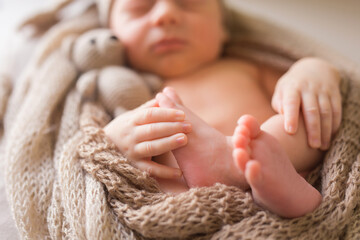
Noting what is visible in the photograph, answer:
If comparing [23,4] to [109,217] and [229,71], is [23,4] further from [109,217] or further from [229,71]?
[109,217]

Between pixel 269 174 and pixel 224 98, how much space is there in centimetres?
43

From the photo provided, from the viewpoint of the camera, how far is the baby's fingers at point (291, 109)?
798 millimetres

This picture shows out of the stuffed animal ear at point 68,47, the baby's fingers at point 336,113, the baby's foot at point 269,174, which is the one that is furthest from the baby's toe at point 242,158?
the stuffed animal ear at point 68,47

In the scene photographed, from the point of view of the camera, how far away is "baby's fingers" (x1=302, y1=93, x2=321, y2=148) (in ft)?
2.66

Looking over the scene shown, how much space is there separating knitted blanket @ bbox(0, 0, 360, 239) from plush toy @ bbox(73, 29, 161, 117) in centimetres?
3

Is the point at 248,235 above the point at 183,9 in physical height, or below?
below

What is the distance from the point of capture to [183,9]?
45.6 inches

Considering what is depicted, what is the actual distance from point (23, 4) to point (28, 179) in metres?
1.04

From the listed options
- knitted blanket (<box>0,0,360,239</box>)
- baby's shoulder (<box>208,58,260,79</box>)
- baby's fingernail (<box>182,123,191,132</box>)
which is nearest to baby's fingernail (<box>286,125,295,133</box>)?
knitted blanket (<box>0,0,360,239</box>)

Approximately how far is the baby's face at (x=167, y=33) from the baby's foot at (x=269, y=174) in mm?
522

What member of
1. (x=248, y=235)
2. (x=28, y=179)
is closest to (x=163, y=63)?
(x=28, y=179)

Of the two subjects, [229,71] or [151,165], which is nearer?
[151,165]

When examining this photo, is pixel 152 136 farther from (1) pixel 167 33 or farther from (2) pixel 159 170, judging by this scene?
(1) pixel 167 33

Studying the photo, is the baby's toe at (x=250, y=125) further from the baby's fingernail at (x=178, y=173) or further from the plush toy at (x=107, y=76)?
the plush toy at (x=107, y=76)
